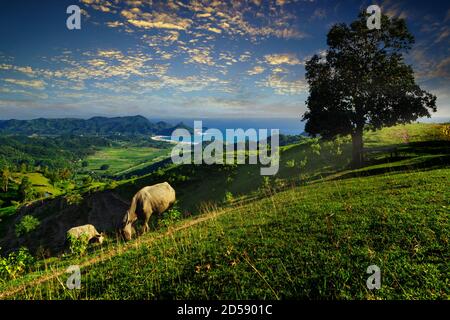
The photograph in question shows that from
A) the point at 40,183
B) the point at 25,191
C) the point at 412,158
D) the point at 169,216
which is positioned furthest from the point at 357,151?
the point at 40,183

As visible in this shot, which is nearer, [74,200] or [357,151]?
[357,151]

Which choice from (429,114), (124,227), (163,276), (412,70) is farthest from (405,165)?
(124,227)

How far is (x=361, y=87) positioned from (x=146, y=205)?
32.2 meters

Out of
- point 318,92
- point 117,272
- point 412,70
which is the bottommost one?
point 117,272

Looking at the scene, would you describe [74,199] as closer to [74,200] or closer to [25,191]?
[74,200]

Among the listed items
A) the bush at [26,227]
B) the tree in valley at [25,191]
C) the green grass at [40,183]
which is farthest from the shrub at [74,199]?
the green grass at [40,183]

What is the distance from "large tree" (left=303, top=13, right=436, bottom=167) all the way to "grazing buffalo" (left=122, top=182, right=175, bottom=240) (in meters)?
23.6

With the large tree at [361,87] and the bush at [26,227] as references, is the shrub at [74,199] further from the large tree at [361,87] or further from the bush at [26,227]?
the large tree at [361,87]

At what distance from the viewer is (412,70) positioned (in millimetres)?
32625

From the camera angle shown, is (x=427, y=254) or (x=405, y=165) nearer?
(x=427, y=254)

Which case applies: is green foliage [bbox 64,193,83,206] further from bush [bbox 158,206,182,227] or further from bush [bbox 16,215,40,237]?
bush [bbox 158,206,182,227]

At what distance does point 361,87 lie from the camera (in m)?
32.6

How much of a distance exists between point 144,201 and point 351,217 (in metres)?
24.4
